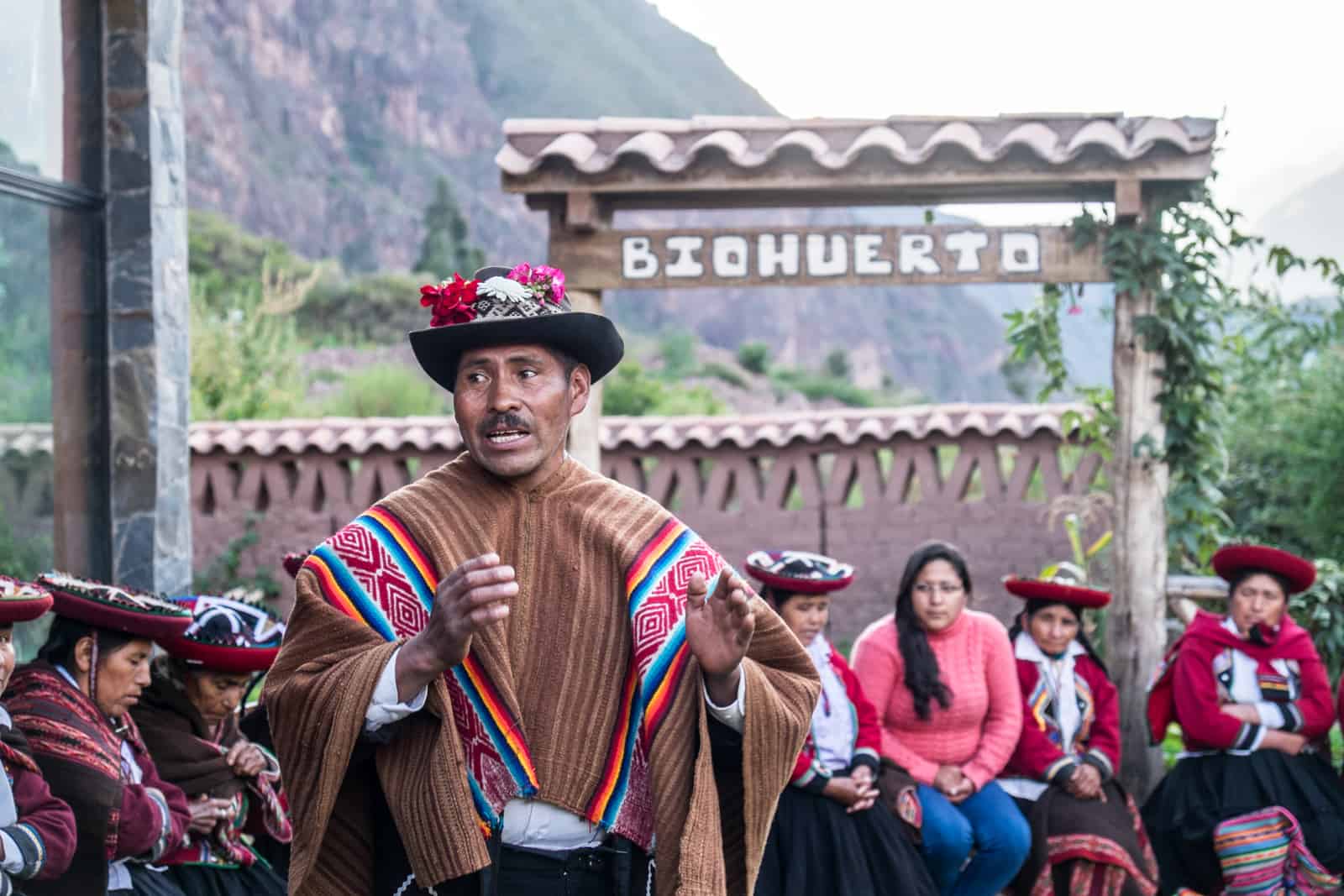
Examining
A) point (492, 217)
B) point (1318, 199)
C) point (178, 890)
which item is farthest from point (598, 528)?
point (1318, 199)

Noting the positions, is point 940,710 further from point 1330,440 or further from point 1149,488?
point 1330,440

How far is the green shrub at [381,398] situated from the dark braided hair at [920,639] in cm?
1763

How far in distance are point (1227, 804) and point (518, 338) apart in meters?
4.16

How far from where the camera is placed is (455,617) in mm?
2459

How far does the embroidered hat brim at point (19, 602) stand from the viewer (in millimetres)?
3662

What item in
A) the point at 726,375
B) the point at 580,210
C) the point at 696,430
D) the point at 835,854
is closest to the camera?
the point at 835,854

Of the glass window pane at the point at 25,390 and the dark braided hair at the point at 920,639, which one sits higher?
the glass window pane at the point at 25,390

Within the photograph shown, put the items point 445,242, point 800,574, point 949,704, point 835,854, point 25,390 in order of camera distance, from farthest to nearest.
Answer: point 445,242, point 25,390, point 949,704, point 800,574, point 835,854

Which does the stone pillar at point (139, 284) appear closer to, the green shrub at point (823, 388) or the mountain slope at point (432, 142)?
the green shrub at point (823, 388)

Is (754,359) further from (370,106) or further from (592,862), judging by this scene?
(592,862)

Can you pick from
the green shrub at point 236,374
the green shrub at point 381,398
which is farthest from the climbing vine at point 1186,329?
the green shrub at point 381,398

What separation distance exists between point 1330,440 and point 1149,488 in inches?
125

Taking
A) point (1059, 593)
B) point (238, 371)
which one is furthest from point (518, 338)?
point (238, 371)

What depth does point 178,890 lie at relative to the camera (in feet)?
14.4
